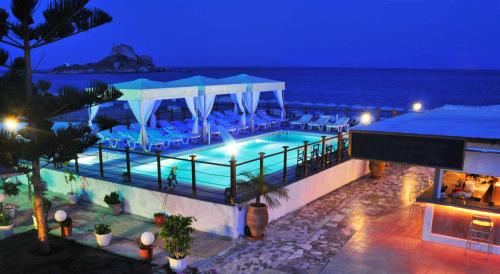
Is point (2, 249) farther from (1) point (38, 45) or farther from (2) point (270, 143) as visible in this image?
(2) point (270, 143)

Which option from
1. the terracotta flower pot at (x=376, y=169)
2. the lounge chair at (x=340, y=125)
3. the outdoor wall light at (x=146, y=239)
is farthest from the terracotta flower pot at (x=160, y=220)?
the lounge chair at (x=340, y=125)

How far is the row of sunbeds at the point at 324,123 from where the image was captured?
1505cm

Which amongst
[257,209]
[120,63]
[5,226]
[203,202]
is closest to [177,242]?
[203,202]

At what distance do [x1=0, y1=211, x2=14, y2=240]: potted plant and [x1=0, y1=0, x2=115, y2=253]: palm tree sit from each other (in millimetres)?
1094

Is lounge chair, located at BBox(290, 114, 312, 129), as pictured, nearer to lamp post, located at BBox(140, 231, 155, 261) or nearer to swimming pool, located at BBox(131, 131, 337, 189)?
swimming pool, located at BBox(131, 131, 337, 189)

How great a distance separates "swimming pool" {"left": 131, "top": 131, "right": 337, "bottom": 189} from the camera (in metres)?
8.77

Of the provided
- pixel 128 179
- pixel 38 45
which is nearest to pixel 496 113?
pixel 128 179

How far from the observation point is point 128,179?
761 centimetres

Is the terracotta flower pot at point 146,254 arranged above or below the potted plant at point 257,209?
below

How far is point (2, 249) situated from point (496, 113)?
28.2 feet

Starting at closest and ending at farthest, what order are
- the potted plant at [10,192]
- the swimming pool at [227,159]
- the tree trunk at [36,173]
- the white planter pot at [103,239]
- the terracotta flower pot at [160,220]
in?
the tree trunk at [36,173] → the white planter pot at [103,239] → the potted plant at [10,192] → the terracotta flower pot at [160,220] → the swimming pool at [227,159]

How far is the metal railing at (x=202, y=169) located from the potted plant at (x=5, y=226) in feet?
5.97

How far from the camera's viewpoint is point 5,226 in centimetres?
639

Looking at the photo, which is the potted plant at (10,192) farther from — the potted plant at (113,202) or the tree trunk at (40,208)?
the potted plant at (113,202)
